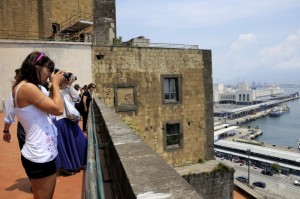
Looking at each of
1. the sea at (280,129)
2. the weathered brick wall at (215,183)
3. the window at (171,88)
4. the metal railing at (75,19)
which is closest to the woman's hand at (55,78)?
the weathered brick wall at (215,183)

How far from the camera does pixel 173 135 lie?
53.1ft

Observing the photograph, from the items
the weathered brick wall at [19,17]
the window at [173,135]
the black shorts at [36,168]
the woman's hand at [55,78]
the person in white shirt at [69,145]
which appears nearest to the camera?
the black shorts at [36,168]

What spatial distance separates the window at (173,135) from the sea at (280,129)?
253 feet

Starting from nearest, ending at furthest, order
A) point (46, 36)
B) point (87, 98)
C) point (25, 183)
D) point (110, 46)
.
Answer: point (25, 183)
point (87, 98)
point (110, 46)
point (46, 36)

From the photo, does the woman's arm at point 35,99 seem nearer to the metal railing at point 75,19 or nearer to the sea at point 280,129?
the metal railing at point 75,19

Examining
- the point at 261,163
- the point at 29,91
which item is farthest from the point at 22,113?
the point at 261,163

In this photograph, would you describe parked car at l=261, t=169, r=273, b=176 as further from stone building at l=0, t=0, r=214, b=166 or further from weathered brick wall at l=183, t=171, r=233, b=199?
weathered brick wall at l=183, t=171, r=233, b=199

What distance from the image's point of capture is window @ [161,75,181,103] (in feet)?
51.8

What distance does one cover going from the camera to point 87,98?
916cm

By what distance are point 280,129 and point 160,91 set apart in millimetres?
103686

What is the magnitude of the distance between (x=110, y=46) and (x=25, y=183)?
10.4m

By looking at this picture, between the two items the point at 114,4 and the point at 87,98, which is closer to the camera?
the point at 87,98

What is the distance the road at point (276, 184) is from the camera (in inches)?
1627

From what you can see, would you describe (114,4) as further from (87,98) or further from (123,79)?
(87,98)
